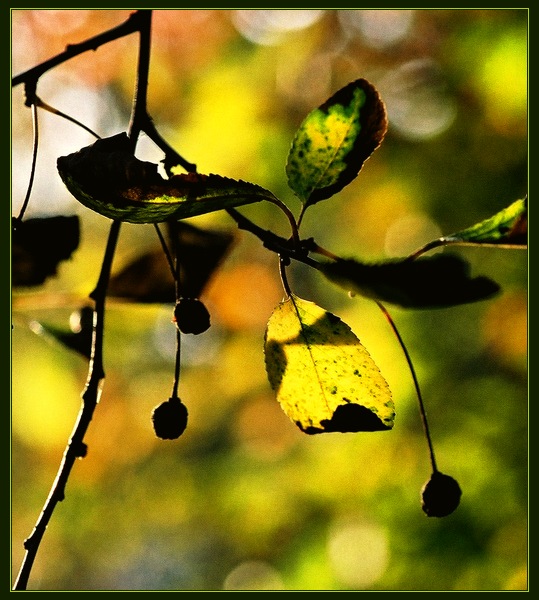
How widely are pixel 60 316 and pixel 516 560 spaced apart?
94.6 inches

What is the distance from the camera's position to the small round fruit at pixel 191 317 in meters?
0.63

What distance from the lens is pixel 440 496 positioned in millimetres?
685

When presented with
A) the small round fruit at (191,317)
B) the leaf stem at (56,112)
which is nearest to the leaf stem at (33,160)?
the leaf stem at (56,112)

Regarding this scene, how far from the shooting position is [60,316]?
3.59 m

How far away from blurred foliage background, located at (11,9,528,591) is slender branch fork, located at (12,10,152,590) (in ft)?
1.19

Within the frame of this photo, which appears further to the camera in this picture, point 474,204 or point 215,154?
point 215,154

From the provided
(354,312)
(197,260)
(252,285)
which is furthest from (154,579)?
(197,260)

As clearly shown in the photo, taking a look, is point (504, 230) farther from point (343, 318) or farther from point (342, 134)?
point (343, 318)

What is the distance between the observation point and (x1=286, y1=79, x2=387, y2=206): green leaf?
0.62m

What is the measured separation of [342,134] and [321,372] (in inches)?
8.4

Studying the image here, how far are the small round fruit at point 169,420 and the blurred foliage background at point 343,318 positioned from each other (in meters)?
0.41

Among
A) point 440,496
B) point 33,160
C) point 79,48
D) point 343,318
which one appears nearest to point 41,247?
point 33,160

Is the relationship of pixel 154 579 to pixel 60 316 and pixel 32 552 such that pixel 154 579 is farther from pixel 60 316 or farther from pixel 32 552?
pixel 32 552

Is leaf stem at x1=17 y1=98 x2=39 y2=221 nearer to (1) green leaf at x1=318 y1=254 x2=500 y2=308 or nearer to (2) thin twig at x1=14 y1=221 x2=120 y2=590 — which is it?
(2) thin twig at x1=14 y1=221 x2=120 y2=590
